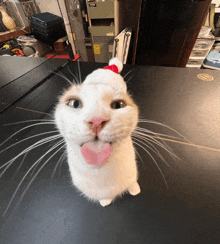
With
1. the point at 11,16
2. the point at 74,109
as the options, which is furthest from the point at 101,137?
the point at 11,16

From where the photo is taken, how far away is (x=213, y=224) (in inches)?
13.9

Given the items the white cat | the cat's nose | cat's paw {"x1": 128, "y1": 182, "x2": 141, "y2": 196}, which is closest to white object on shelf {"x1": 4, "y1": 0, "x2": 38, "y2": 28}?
the white cat

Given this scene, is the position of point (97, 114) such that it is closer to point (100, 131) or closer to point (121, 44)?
point (100, 131)

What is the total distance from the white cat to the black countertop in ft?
0.31

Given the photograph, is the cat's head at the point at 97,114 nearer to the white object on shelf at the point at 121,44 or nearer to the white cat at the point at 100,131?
the white cat at the point at 100,131

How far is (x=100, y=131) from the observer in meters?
0.23

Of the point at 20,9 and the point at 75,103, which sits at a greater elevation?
the point at 20,9

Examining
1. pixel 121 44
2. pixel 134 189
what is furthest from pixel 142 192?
pixel 121 44

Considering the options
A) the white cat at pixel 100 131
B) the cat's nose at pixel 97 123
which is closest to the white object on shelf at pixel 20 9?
the white cat at pixel 100 131

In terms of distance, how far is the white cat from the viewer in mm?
230

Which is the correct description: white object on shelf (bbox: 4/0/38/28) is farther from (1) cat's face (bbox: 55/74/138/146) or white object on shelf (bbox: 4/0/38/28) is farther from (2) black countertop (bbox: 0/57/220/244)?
(1) cat's face (bbox: 55/74/138/146)

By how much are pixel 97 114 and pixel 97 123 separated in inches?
0.6

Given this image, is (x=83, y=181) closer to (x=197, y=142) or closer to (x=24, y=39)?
(x=197, y=142)

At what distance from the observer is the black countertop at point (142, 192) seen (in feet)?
1.16
